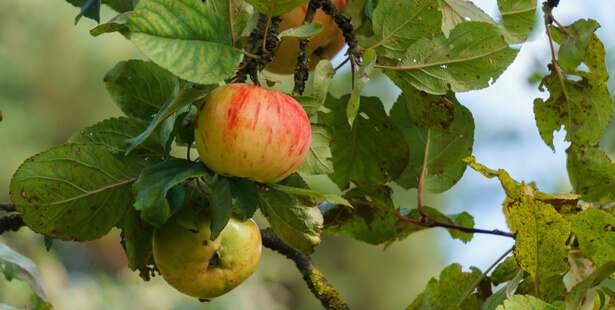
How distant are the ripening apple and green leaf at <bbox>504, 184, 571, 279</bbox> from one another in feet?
0.74

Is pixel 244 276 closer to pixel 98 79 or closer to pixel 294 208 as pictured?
pixel 294 208

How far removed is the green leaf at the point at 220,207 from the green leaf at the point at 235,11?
0.10 meters

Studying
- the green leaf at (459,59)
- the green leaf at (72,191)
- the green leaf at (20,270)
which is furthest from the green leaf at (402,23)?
the green leaf at (20,270)

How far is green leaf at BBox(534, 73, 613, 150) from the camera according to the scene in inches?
22.1

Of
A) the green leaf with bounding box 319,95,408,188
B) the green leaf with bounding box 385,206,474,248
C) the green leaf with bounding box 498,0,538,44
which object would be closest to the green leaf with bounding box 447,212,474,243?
the green leaf with bounding box 385,206,474,248

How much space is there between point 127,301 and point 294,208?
2.58m

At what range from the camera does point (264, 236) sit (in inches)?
22.4

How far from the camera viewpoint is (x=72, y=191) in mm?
385

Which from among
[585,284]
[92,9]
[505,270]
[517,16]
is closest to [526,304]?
[585,284]

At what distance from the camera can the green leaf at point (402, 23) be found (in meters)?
0.43

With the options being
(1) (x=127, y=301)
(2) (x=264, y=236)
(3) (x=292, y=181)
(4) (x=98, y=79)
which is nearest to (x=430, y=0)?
(3) (x=292, y=181)

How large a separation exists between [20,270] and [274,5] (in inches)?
18.6

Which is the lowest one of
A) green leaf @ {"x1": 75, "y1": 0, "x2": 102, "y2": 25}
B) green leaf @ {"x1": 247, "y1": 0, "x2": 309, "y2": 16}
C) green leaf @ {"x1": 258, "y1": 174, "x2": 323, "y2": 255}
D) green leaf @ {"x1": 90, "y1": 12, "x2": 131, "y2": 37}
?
green leaf @ {"x1": 258, "y1": 174, "x2": 323, "y2": 255}

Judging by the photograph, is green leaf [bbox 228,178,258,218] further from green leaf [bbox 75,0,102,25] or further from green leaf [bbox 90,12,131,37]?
green leaf [bbox 75,0,102,25]
